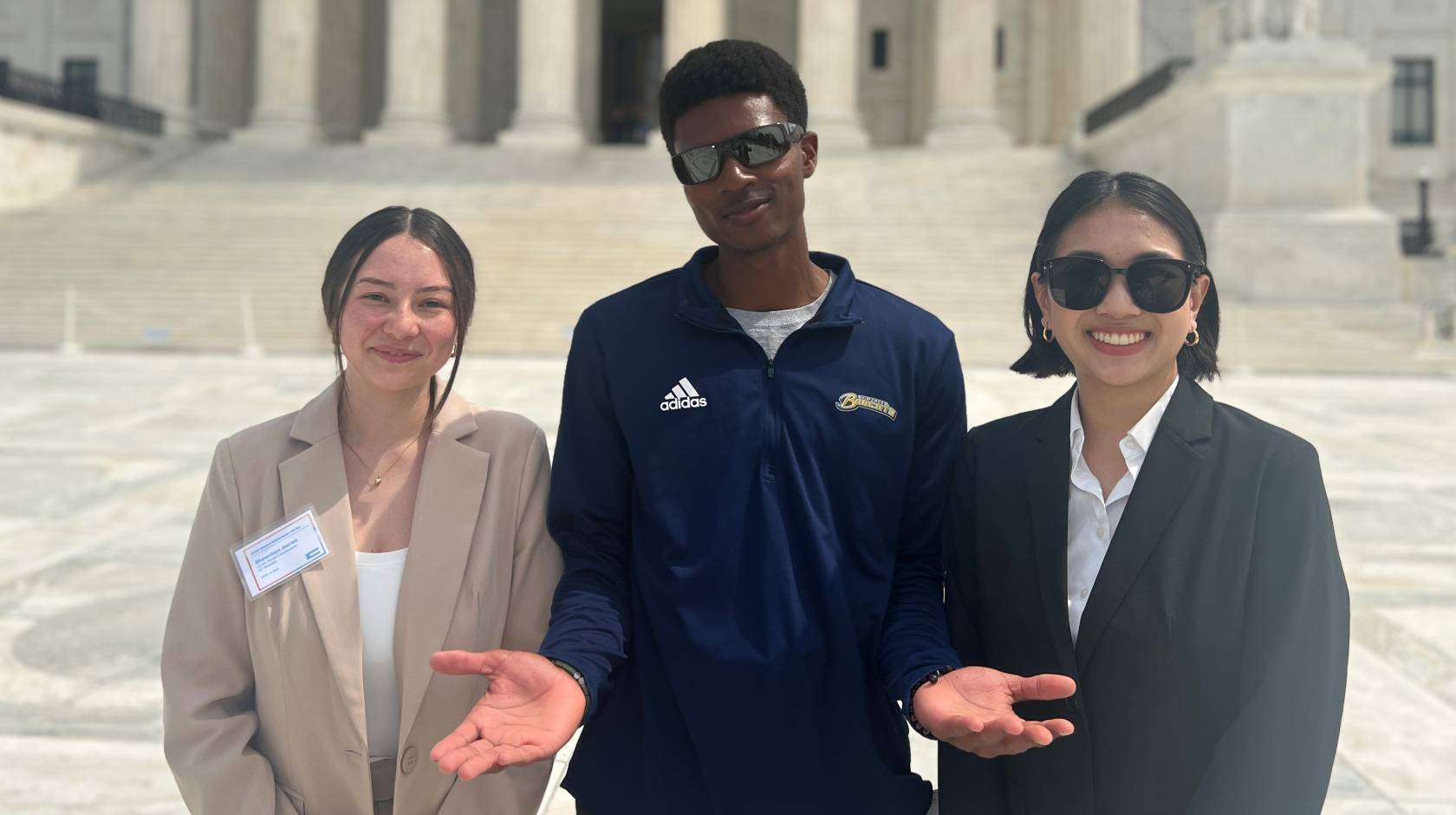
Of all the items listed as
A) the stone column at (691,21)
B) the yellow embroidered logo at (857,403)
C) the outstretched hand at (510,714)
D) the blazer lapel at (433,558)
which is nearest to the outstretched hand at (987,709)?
the yellow embroidered logo at (857,403)

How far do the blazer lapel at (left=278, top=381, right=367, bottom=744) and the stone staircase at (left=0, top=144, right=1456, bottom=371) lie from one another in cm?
1695

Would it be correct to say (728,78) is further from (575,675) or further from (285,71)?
(285,71)

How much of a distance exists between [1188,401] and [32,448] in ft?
Result: 35.5

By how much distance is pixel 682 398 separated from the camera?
2615 millimetres

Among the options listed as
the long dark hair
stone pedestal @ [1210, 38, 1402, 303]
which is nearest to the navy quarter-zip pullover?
the long dark hair

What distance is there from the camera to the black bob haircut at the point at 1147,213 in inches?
100

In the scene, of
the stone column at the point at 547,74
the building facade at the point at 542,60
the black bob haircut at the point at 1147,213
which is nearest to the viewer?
the black bob haircut at the point at 1147,213

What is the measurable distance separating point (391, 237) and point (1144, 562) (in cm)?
187

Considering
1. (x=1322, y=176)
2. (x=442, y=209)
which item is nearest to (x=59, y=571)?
(x=442, y=209)

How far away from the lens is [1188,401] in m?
2.55

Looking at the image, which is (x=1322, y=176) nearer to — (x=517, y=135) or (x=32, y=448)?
(x=517, y=135)

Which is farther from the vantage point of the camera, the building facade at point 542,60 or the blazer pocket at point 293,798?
the building facade at point 542,60

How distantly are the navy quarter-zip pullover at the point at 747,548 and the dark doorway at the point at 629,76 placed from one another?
43430 mm

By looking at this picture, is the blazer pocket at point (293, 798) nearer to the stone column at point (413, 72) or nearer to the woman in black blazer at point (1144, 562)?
the woman in black blazer at point (1144, 562)
